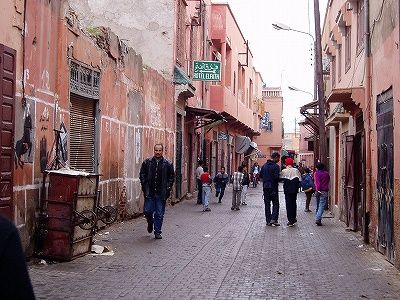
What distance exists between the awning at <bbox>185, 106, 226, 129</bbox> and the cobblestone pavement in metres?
12.6

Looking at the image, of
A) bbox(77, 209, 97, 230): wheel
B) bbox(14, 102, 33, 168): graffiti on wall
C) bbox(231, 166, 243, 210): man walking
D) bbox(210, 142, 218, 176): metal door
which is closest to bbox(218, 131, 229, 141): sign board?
bbox(210, 142, 218, 176): metal door

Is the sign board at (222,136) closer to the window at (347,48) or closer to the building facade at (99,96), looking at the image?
the building facade at (99,96)

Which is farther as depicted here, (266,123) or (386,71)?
(266,123)

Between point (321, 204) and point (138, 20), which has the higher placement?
point (138, 20)

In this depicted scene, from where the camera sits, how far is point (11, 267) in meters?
1.97

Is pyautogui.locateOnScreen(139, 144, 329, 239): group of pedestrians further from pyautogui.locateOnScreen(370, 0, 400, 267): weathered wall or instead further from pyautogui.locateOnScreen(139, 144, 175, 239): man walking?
pyautogui.locateOnScreen(370, 0, 400, 267): weathered wall

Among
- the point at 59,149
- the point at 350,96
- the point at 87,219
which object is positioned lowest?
the point at 87,219

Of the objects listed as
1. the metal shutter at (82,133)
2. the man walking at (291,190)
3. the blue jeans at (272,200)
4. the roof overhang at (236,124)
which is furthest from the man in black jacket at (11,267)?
the roof overhang at (236,124)

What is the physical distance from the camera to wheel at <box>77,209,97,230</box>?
9422mm

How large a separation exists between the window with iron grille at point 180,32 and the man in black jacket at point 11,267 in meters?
22.0

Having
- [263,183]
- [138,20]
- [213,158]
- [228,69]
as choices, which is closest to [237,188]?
[263,183]

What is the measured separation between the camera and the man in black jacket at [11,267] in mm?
1953

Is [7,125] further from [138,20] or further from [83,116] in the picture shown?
→ [138,20]

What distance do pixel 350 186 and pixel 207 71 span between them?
11513 millimetres
